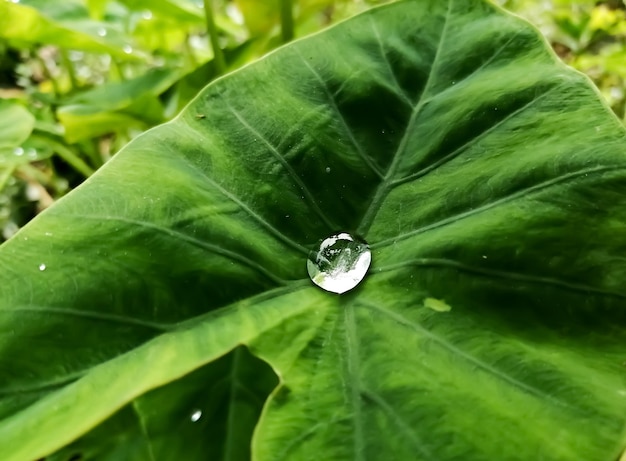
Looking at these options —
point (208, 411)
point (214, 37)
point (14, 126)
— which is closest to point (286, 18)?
point (214, 37)

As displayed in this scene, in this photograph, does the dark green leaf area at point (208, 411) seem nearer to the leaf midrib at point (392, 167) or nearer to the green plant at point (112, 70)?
the leaf midrib at point (392, 167)

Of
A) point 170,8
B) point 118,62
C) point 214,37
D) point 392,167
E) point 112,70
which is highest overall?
point 112,70

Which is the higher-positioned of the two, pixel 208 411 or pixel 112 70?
pixel 112 70

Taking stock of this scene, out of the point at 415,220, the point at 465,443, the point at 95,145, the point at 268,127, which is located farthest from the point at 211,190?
the point at 95,145

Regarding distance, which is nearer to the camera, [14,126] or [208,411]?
[208,411]

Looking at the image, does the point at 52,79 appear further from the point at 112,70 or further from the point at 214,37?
the point at 214,37

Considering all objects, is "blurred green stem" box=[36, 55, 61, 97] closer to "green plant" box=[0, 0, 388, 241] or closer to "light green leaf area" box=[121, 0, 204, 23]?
"green plant" box=[0, 0, 388, 241]
